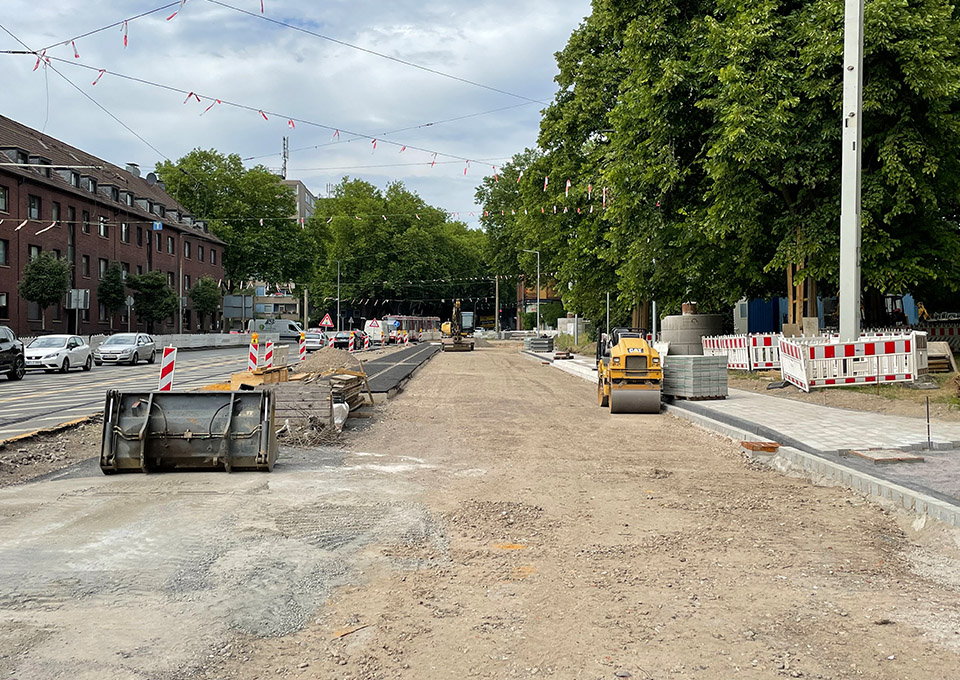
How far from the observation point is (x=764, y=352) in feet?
77.8

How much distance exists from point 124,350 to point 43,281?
397 inches

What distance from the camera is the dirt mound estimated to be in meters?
18.0

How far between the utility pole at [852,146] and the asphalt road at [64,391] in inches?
606

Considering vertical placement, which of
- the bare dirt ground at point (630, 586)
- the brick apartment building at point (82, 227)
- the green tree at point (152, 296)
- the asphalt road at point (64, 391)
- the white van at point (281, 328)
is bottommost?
Answer: the bare dirt ground at point (630, 586)

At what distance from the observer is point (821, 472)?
923 cm

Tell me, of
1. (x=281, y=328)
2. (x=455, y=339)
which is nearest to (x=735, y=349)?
(x=455, y=339)

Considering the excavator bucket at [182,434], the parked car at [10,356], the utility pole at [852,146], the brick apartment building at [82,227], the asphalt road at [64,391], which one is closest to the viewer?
the excavator bucket at [182,434]

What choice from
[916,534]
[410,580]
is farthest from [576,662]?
[916,534]

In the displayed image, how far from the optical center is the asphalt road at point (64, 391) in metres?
14.5

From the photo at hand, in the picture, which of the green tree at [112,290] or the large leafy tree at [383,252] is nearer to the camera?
the green tree at [112,290]

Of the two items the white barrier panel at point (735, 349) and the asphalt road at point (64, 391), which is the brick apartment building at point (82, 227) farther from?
the white barrier panel at point (735, 349)

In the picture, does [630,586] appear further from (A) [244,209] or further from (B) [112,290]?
(A) [244,209]

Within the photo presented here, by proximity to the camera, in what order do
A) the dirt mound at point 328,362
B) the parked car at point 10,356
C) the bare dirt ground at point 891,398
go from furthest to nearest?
the parked car at point 10,356, the dirt mound at point 328,362, the bare dirt ground at point 891,398

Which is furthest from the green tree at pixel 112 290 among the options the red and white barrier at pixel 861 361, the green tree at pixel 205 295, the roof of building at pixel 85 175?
the red and white barrier at pixel 861 361
